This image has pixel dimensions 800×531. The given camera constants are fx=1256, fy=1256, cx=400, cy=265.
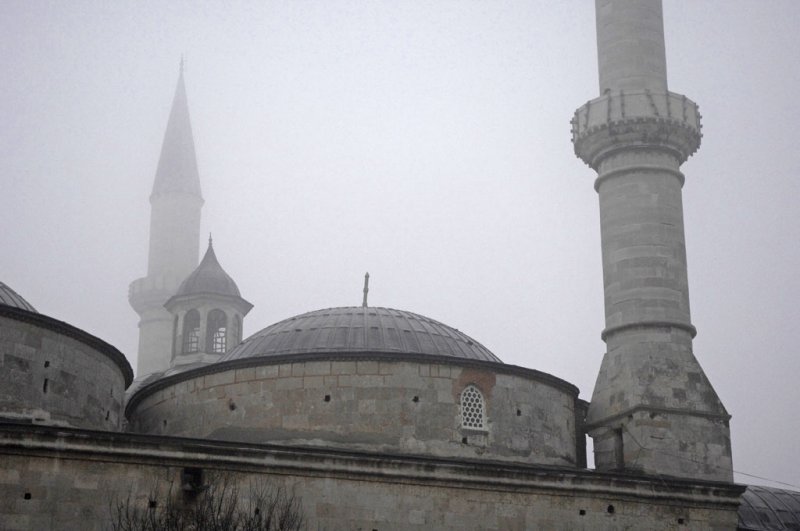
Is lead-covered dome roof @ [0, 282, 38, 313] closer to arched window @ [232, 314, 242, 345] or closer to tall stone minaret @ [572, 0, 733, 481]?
tall stone minaret @ [572, 0, 733, 481]

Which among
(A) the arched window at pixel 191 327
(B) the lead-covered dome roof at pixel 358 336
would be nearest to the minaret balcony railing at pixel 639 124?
(B) the lead-covered dome roof at pixel 358 336

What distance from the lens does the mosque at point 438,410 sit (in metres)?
19.0

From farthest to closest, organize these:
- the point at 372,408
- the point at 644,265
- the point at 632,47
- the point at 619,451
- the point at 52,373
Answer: the point at 632,47 → the point at 644,265 → the point at 619,451 → the point at 372,408 → the point at 52,373

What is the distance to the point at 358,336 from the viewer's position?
2389 cm

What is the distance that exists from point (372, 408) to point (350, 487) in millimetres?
2170

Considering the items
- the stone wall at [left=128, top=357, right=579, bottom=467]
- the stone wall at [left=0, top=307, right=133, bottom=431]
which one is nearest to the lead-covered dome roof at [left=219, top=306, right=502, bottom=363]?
the stone wall at [left=128, top=357, right=579, bottom=467]

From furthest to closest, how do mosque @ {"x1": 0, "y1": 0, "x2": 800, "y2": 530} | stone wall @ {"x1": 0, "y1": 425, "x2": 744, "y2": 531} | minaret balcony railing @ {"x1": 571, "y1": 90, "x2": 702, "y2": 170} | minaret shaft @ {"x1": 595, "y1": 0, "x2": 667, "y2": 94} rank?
minaret shaft @ {"x1": 595, "y1": 0, "x2": 667, "y2": 94} < minaret balcony railing @ {"x1": 571, "y1": 90, "x2": 702, "y2": 170} < mosque @ {"x1": 0, "y1": 0, "x2": 800, "y2": 530} < stone wall @ {"x1": 0, "y1": 425, "x2": 744, "y2": 531}

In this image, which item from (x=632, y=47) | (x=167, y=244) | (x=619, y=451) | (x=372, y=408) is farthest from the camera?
(x=167, y=244)

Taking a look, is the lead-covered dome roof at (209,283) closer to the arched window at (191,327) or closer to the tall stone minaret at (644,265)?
the arched window at (191,327)

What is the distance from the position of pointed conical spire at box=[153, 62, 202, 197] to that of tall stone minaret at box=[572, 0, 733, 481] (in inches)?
1034

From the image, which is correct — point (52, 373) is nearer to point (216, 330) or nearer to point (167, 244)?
point (216, 330)

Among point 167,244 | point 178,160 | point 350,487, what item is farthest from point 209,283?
point 350,487

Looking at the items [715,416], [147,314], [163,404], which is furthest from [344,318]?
[147,314]

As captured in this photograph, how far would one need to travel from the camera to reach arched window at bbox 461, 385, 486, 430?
2225cm
